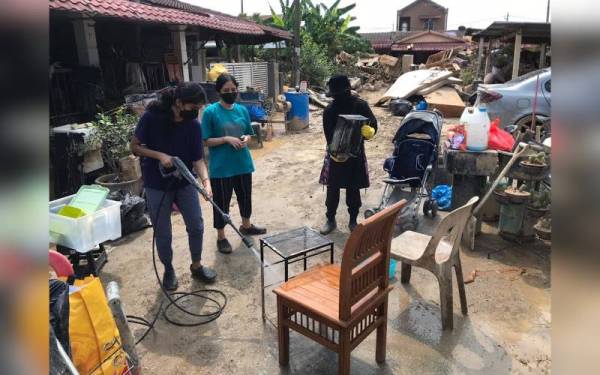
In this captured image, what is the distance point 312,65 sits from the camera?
1894 cm

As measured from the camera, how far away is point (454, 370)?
2.76m

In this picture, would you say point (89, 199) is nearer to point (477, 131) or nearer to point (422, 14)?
point (477, 131)

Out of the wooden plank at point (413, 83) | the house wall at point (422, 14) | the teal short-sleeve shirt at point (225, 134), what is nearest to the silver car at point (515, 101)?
the teal short-sleeve shirt at point (225, 134)

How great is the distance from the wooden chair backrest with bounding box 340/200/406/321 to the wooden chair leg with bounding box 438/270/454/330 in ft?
2.12

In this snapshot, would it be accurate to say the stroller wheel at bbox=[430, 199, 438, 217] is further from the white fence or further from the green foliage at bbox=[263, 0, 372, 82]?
the green foliage at bbox=[263, 0, 372, 82]

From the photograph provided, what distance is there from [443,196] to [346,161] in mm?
1751

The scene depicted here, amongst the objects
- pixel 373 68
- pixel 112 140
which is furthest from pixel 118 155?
pixel 373 68

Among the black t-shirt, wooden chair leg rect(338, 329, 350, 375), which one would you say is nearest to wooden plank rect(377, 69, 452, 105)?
the black t-shirt

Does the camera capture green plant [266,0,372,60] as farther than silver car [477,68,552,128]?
Yes

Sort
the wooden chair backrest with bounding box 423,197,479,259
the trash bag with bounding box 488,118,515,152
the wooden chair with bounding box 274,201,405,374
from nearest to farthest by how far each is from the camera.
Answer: the wooden chair with bounding box 274,201,405,374
the wooden chair backrest with bounding box 423,197,479,259
the trash bag with bounding box 488,118,515,152

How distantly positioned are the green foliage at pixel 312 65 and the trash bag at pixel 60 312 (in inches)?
693

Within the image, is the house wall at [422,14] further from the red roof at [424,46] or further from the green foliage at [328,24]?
the green foliage at [328,24]

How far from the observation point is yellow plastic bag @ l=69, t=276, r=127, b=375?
2.18 meters

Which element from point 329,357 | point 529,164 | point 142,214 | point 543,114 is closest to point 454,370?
point 329,357
